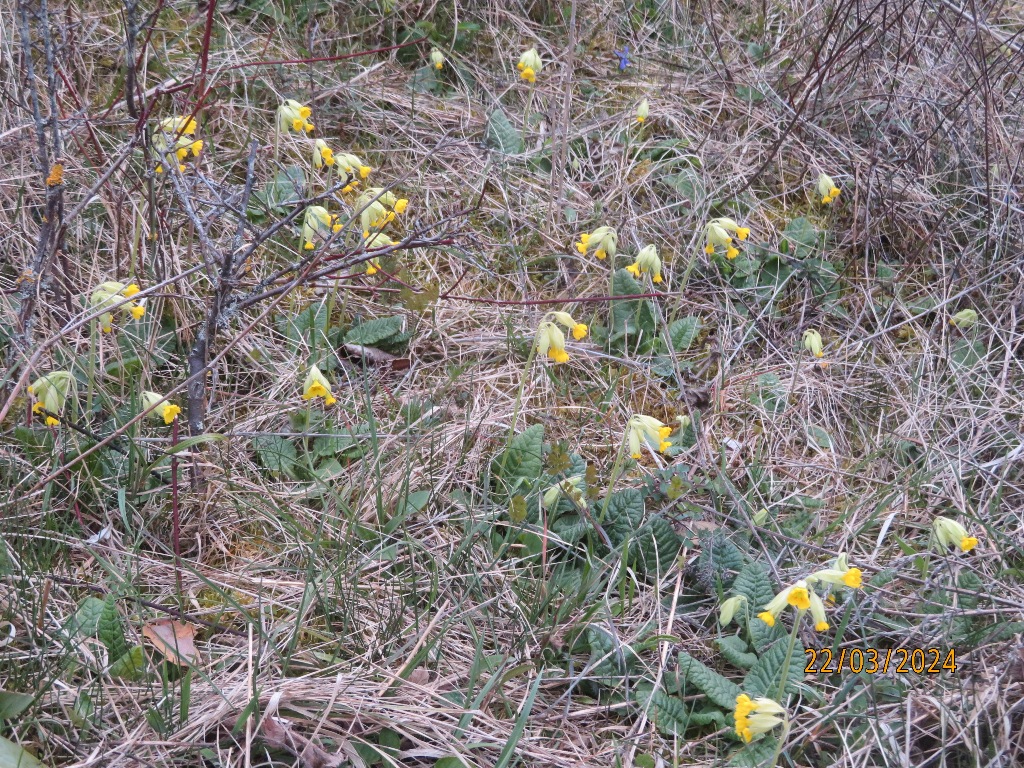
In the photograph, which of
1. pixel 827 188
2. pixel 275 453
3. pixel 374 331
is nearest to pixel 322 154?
pixel 374 331

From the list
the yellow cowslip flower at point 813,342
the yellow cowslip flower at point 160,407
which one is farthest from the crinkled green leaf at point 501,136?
the yellow cowslip flower at point 160,407

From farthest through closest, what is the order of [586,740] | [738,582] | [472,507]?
1. [472,507]
2. [738,582]
3. [586,740]

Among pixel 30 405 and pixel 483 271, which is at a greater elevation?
pixel 483 271

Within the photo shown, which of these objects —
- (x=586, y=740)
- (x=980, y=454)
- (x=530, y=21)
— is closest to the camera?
(x=586, y=740)

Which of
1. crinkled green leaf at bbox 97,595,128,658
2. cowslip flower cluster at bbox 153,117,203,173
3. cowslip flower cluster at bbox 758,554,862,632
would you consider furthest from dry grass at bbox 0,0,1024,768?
cowslip flower cluster at bbox 758,554,862,632

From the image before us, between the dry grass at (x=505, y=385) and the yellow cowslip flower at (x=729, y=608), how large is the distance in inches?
3.5

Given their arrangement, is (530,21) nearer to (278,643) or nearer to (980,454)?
(980,454)

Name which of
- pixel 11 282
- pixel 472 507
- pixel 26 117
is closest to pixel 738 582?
pixel 472 507

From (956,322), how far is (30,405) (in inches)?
121

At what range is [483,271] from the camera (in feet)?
10.8

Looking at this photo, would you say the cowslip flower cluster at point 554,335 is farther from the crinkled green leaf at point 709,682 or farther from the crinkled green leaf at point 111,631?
the crinkled green leaf at point 111,631

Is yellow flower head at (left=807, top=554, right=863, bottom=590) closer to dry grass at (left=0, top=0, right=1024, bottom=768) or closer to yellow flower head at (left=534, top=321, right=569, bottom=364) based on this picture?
dry grass at (left=0, top=0, right=1024, bottom=768)
